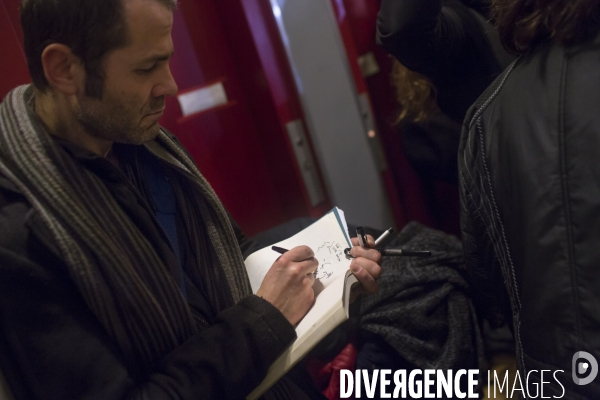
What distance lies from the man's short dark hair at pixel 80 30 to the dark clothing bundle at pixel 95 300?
10cm

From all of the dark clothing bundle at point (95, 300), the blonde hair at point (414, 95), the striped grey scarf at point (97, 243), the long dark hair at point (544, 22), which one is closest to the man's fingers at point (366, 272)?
the dark clothing bundle at point (95, 300)

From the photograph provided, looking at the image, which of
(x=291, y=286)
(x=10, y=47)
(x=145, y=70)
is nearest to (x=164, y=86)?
(x=145, y=70)

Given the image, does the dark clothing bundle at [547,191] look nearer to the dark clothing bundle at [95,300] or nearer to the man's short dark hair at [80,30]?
the dark clothing bundle at [95,300]

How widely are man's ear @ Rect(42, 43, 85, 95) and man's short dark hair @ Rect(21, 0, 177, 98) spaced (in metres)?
0.01

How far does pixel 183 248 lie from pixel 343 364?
0.64 meters

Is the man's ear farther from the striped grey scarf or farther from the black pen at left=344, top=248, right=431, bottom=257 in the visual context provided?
the black pen at left=344, top=248, right=431, bottom=257

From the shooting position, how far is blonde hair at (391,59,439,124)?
61.9 inches

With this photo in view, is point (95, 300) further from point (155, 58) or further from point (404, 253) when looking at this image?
point (404, 253)

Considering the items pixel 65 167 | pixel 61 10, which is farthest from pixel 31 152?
pixel 61 10

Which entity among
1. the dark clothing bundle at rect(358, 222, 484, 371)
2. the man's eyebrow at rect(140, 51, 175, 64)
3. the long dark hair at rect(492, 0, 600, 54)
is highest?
the man's eyebrow at rect(140, 51, 175, 64)

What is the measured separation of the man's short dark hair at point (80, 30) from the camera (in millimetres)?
781

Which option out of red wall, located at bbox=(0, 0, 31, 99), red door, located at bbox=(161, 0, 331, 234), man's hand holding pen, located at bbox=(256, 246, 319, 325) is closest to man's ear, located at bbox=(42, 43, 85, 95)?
man's hand holding pen, located at bbox=(256, 246, 319, 325)

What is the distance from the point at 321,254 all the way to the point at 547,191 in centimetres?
48

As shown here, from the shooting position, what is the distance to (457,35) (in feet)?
3.88
